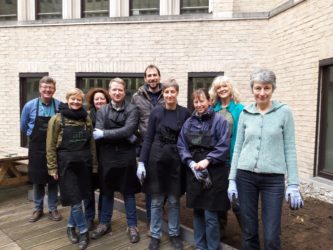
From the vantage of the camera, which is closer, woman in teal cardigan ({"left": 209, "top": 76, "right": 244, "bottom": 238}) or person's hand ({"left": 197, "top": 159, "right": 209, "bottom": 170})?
person's hand ({"left": 197, "top": 159, "right": 209, "bottom": 170})

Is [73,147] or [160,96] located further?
[160,96]

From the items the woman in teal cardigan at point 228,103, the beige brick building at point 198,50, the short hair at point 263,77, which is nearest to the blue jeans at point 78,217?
the woman in teal cardigan at point 228,103

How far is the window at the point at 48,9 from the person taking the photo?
8.39 meters

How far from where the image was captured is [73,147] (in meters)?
3.64

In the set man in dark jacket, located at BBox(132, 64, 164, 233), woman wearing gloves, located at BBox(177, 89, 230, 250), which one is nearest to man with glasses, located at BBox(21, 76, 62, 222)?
man in dark jacket, located at BBox(132, 64, 164, 233)

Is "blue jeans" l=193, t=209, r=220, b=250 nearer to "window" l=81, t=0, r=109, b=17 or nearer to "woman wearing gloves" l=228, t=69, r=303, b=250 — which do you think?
"woman wearing gloves" l=228, t=69, r=303, b=250

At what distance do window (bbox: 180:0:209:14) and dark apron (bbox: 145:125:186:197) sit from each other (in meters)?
4.77

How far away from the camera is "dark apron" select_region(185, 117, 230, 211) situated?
3.18 metres

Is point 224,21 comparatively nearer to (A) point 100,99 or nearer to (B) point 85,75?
(B) point 85,75

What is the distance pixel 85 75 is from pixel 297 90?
187 inches

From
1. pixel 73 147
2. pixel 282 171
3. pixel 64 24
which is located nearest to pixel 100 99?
pixel 73 147

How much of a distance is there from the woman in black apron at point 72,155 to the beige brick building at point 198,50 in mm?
3755

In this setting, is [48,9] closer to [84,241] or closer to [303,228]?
[84,241]

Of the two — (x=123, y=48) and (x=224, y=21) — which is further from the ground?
(x=224, y=21)
